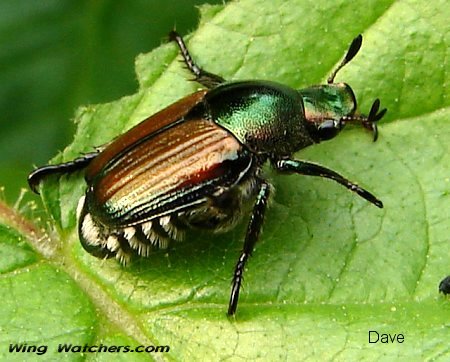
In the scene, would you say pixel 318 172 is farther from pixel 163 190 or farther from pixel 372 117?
pixel 163 190

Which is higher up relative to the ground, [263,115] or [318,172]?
[263,115]

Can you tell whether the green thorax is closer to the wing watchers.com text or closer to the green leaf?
the green leaf

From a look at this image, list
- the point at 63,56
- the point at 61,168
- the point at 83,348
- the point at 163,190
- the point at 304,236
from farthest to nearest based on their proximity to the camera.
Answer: the point at 63,56, the point at 61,168, the point at 304,236, the point at 163,190, the point at 83,348

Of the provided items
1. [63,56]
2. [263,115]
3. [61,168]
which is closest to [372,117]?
[263,115]

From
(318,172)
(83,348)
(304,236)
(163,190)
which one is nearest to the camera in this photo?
(83,348)

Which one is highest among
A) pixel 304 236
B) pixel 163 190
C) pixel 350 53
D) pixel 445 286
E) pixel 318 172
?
pixel 350 53

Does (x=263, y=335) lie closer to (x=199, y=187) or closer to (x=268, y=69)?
(x=199, y=187)

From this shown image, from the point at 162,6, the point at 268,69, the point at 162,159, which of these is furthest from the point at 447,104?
the point at 162,6

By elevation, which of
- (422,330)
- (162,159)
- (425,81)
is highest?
(162,159)
